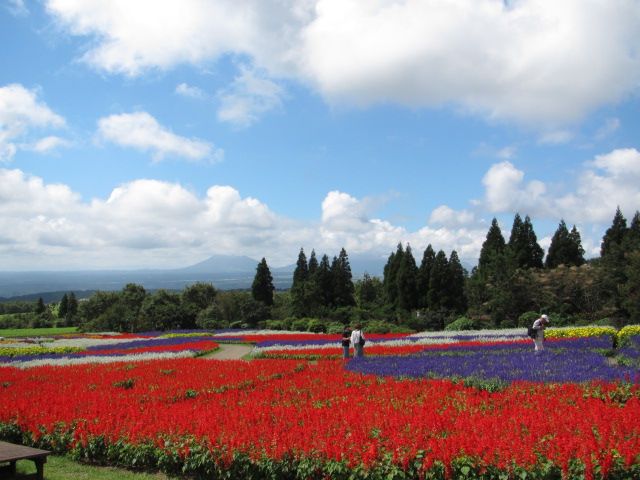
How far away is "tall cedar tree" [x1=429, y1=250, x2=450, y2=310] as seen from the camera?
51812mm

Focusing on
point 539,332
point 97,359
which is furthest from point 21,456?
point 97,359

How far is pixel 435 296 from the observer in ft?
171

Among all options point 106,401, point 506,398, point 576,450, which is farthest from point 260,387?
point 576,450

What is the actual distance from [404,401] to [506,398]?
195 cm

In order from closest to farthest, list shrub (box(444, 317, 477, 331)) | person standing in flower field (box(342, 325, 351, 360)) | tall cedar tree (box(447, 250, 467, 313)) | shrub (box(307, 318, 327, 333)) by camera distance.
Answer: person standing in flower field (box(342, 325, 351, 360))
shrub (box(444, 317, 477, 331))
shrub (box(307, 318, 327, 333))
tall cedar tree (box(447, 250, 467, 313))

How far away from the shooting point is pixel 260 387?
13.1 m

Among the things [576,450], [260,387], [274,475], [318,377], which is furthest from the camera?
[318,377]

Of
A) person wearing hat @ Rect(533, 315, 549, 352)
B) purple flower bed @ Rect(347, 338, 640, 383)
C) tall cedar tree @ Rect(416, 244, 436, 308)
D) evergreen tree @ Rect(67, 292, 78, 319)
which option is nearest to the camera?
purple flower bed @ Rect(347, 338, 640, 383)

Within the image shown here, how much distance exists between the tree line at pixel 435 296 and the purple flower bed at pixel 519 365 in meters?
15.2

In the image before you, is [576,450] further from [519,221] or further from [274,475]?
[519,221]

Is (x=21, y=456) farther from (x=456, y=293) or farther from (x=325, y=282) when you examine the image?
(x=325, y=282)

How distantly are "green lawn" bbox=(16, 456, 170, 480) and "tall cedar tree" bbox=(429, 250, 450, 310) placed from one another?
45614 millimetres

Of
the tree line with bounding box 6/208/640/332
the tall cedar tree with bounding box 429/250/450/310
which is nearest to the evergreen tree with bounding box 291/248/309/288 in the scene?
the tree line with bounding box 6/208/640/332

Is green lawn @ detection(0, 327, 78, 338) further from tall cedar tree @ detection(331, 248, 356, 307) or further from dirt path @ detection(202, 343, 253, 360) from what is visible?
tall cedar tree @ detection(331, 248, 356, 307)
